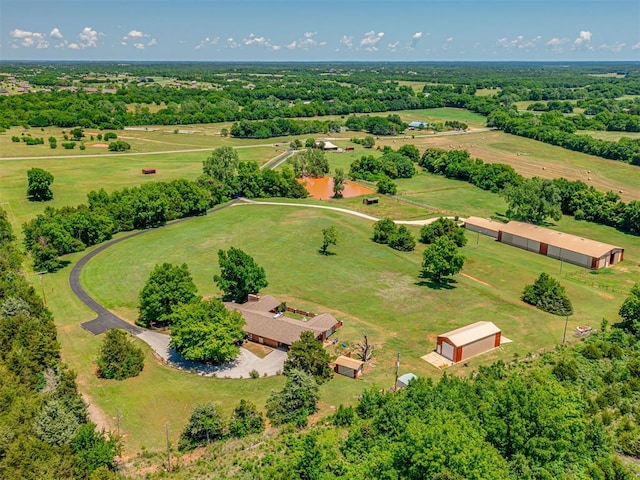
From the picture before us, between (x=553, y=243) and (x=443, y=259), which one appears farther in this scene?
(x=553, y=243)

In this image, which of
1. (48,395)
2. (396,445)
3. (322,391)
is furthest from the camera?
(322,391)

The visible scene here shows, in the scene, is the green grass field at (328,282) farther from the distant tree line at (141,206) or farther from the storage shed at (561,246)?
the distant tree line at (141,206)

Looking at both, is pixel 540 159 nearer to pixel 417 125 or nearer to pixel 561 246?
pixel 417 125

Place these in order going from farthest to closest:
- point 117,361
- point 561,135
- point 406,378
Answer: point 561,135
point 117,361
point 406,378

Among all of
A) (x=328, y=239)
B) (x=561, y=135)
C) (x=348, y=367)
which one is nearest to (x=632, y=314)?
(x=348, y=367)

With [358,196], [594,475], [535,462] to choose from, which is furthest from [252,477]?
[358,196]

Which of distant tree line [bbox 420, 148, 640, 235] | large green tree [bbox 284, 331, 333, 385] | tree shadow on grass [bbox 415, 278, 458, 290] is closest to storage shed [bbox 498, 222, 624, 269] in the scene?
distant tree line [bbox 420, 148, 640, 235]

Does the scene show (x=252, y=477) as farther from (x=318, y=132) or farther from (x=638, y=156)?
(x=318, y=132)
